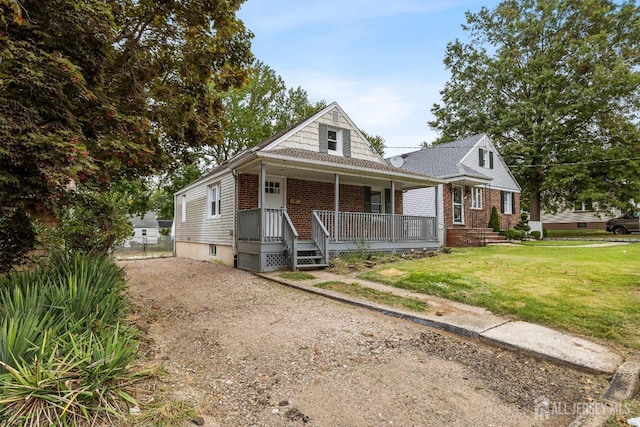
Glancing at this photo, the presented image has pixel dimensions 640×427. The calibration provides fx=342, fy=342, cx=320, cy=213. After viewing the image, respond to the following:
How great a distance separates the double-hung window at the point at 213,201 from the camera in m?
13.2

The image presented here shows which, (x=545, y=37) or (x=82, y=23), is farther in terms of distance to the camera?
(x=545, y=37)

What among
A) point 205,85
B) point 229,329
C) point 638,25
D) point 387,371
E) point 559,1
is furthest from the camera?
point 559,1

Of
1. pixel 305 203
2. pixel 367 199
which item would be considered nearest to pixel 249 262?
pixel 305 203

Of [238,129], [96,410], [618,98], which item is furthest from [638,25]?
[96,410]

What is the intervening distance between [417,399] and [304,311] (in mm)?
2956

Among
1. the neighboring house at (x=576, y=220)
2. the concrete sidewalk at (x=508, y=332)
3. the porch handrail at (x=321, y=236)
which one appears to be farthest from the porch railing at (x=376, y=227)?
the neighboring house at (x=576, y=220)

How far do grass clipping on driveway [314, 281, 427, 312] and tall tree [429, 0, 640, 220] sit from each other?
2193cm

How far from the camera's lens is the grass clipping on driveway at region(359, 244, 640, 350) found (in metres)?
4.56

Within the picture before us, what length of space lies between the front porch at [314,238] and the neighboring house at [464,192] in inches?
151

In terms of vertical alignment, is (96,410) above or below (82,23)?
below

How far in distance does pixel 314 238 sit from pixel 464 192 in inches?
426

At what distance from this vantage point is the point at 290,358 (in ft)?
12.1

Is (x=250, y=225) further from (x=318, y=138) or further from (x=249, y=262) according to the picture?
(x=318, y=138)

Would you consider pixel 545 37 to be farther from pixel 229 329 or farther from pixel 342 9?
pixel 229 329
